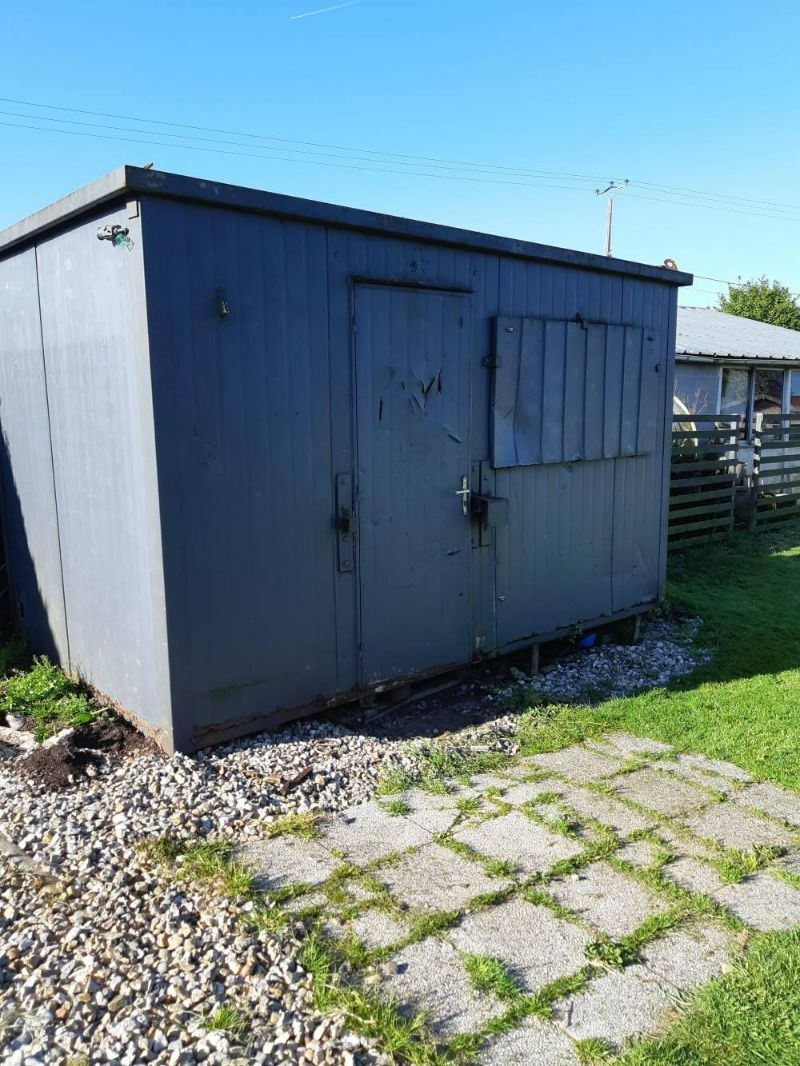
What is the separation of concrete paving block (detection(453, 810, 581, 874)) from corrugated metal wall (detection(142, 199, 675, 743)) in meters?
1.25

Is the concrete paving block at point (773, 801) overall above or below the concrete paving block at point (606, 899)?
below

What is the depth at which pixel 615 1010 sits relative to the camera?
237cm

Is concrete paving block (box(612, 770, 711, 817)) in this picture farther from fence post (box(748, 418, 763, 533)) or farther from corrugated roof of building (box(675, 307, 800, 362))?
corrugated roof of building (box(675, 307, 800, 362))

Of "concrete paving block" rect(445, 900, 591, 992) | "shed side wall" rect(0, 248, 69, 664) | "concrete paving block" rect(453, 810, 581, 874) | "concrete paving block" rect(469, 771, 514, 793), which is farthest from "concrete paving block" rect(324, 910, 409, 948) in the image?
"shed side wall" rect(0, 248, 69, 664)

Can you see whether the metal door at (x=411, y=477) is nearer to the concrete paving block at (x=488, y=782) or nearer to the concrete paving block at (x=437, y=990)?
the concrete paving block at (x=488, y=782)

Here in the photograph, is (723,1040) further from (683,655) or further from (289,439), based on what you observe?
(683,655)

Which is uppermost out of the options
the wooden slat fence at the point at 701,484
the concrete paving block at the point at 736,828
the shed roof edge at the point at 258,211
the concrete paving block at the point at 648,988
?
the shed roof edge at the point at 258,211

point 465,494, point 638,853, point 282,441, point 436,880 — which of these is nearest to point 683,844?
point 638,853

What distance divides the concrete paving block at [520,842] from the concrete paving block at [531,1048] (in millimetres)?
838

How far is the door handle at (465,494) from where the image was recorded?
16.0 feet

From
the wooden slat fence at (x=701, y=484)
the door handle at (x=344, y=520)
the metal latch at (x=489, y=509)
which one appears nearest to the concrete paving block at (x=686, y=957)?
the door handle at (x=344, y=520)

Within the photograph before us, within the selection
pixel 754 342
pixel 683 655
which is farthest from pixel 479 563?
pixel 754 342

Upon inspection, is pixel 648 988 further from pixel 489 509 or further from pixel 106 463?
pixel 106 463

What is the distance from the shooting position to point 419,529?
4684mm
